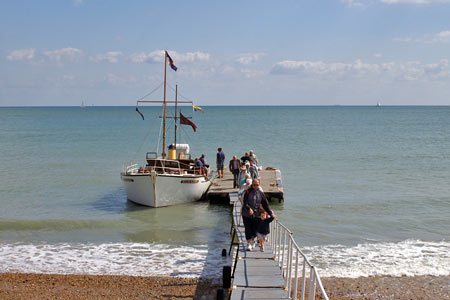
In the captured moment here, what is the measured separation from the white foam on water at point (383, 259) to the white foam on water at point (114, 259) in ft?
10.1

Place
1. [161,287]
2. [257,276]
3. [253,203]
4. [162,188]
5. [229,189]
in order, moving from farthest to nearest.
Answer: [229,189] < [162,188] < [161,287] < [253,203] < [257,276]

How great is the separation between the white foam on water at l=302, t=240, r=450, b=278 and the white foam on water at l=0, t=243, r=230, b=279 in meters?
3.09

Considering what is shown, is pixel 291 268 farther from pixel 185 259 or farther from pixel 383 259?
pixel 383 259

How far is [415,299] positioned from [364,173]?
2123 cm

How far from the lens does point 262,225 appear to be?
34.7 feet

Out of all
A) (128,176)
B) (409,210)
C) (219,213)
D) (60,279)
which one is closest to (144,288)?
(60,279)

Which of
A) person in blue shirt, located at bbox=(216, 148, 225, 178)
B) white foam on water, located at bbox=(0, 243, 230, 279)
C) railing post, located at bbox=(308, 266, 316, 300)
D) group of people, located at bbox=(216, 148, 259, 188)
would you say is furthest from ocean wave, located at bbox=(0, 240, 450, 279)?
person in blue shirt, located at bbox=(216, 148, 225, 178)

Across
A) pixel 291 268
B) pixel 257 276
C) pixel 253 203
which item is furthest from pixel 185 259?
pixel 291 268

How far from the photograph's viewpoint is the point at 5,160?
39.8 meters

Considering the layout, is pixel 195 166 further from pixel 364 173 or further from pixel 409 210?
pixel 364 173

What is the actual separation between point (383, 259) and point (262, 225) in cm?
539

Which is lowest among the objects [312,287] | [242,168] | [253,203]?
[312,287]

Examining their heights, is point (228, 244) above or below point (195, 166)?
below

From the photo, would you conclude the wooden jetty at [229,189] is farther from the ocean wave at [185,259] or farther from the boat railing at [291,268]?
the boat railing at [291,268]
